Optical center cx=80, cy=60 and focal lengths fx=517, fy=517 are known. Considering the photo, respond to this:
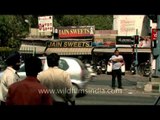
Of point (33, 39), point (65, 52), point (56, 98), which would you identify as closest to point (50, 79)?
point (56, 98)

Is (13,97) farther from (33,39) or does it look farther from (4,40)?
(4,40)

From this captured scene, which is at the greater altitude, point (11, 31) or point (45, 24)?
point (45, 24)

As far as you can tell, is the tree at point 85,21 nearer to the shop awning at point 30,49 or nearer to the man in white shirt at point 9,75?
the shop awning at point 30,49

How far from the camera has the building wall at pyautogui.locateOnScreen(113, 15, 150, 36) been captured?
52.4m

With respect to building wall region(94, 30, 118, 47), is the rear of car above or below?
below

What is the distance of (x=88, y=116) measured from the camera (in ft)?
17.6

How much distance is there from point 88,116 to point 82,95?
41.1 ft

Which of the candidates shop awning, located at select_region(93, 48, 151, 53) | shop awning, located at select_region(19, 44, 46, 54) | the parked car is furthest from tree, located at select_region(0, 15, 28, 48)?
the parked car

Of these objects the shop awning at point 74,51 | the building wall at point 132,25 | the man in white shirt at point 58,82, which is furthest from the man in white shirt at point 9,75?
the building wall at point 132,25

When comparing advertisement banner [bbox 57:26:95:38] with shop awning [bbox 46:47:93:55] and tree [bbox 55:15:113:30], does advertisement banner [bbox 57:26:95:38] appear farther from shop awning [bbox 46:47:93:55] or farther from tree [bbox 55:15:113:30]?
tree [bbox 55:15:113:30]

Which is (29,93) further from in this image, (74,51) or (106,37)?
(106,37)

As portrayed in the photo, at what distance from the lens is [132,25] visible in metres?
52.7

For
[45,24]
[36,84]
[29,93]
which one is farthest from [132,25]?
[29,93]
